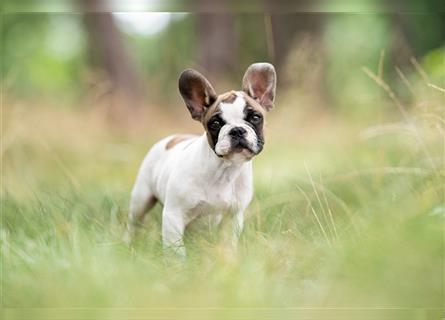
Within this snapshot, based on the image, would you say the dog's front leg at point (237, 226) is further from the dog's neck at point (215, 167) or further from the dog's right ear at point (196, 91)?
the dog's right ear at point (196, 91)

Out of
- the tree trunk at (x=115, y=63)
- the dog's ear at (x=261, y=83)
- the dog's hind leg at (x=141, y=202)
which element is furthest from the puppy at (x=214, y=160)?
the tree trunk at (x=115, y=63)

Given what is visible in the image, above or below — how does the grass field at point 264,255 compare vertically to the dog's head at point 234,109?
below

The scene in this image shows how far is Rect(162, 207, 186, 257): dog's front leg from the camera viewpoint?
294 cm

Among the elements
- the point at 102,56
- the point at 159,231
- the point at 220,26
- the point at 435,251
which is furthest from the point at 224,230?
the point at 102,56

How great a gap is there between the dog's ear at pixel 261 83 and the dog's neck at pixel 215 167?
26 centimetres

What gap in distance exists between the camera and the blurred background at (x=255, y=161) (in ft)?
8.82

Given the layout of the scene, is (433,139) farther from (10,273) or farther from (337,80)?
(10,273)

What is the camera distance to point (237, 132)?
2723mm

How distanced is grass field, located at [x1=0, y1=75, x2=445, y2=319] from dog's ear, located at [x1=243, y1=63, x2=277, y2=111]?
0.52 metres

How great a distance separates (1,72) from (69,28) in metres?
1.23

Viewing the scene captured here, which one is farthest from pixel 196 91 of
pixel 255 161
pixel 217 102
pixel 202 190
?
pixel 255 161

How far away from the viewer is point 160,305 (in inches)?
106

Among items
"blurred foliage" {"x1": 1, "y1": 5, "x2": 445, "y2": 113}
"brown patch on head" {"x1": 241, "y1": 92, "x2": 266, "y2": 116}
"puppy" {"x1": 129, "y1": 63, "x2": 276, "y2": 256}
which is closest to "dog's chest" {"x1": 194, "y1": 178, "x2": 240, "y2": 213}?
"puppy" {"x1": 129, "y1": 63, "x2": 276, "y2": 256}

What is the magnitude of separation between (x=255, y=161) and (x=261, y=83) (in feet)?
5.08
